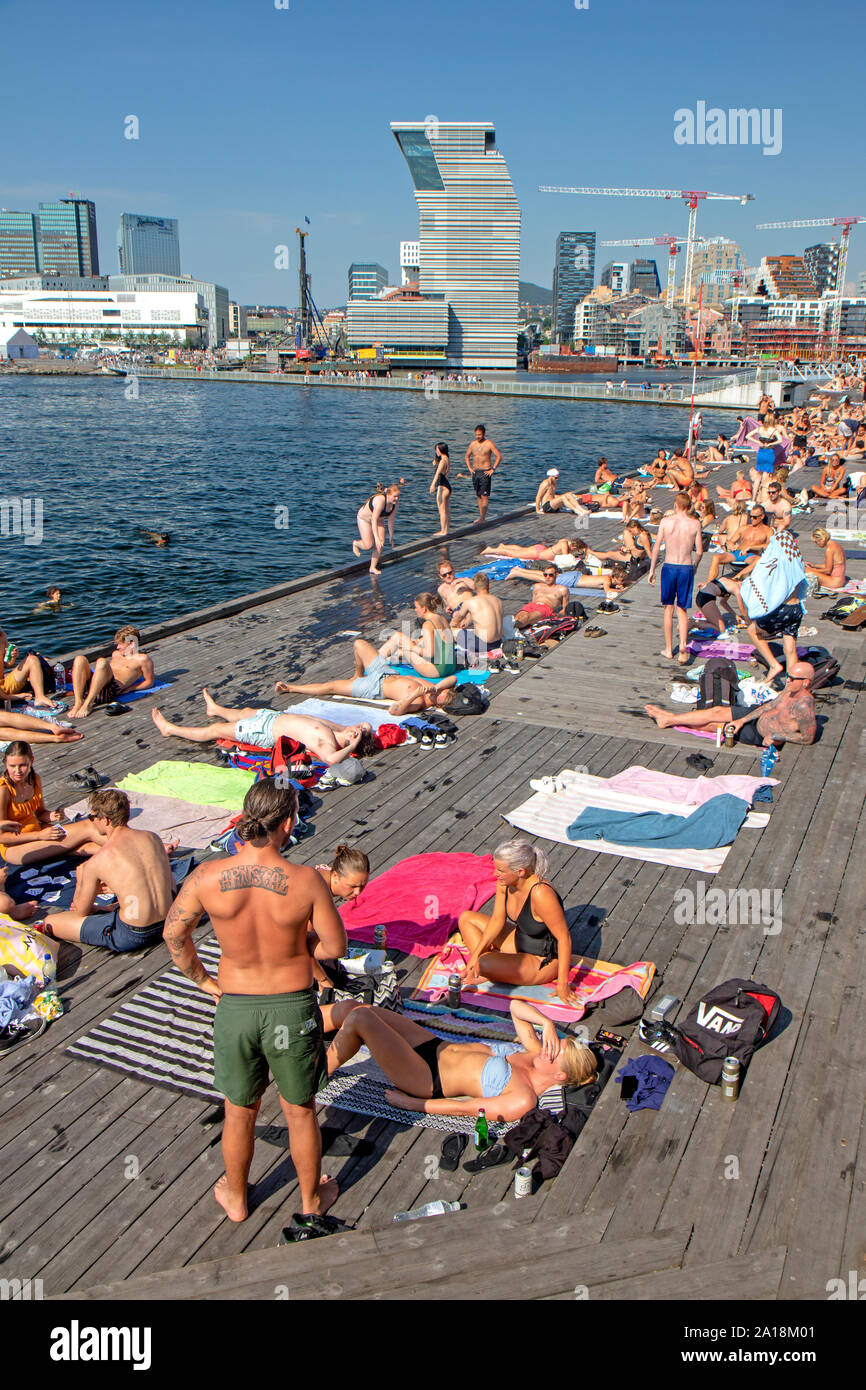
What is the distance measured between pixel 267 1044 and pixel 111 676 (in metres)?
7.46

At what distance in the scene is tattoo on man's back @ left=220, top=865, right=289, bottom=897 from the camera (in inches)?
144

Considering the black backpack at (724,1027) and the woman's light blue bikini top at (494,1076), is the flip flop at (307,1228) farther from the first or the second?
the black backpack at (724,1027)

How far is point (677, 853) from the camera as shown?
717 cm

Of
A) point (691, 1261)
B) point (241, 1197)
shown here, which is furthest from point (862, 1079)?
point (241, 1197)

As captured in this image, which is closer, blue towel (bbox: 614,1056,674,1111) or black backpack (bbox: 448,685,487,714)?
blue towel (bbox: 614,1056,674,1111)

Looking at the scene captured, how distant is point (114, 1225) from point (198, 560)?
23.1m

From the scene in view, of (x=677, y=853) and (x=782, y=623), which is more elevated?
(x=782, y=623)

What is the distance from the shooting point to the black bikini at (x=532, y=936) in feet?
17.9

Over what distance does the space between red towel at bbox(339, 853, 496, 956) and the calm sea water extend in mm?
13451

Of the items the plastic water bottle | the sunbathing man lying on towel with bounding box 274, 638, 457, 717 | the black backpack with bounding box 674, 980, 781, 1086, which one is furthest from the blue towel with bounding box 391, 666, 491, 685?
the plastic water bottle

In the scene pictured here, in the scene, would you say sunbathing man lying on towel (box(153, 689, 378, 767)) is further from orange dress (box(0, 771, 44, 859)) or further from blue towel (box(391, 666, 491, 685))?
orange dress (box(0, 771, 44, 859))

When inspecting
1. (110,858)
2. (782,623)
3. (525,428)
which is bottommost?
(110,858)

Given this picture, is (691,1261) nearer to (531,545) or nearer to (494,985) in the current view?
(494,985)

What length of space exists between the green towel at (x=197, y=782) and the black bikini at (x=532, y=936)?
3.28m
